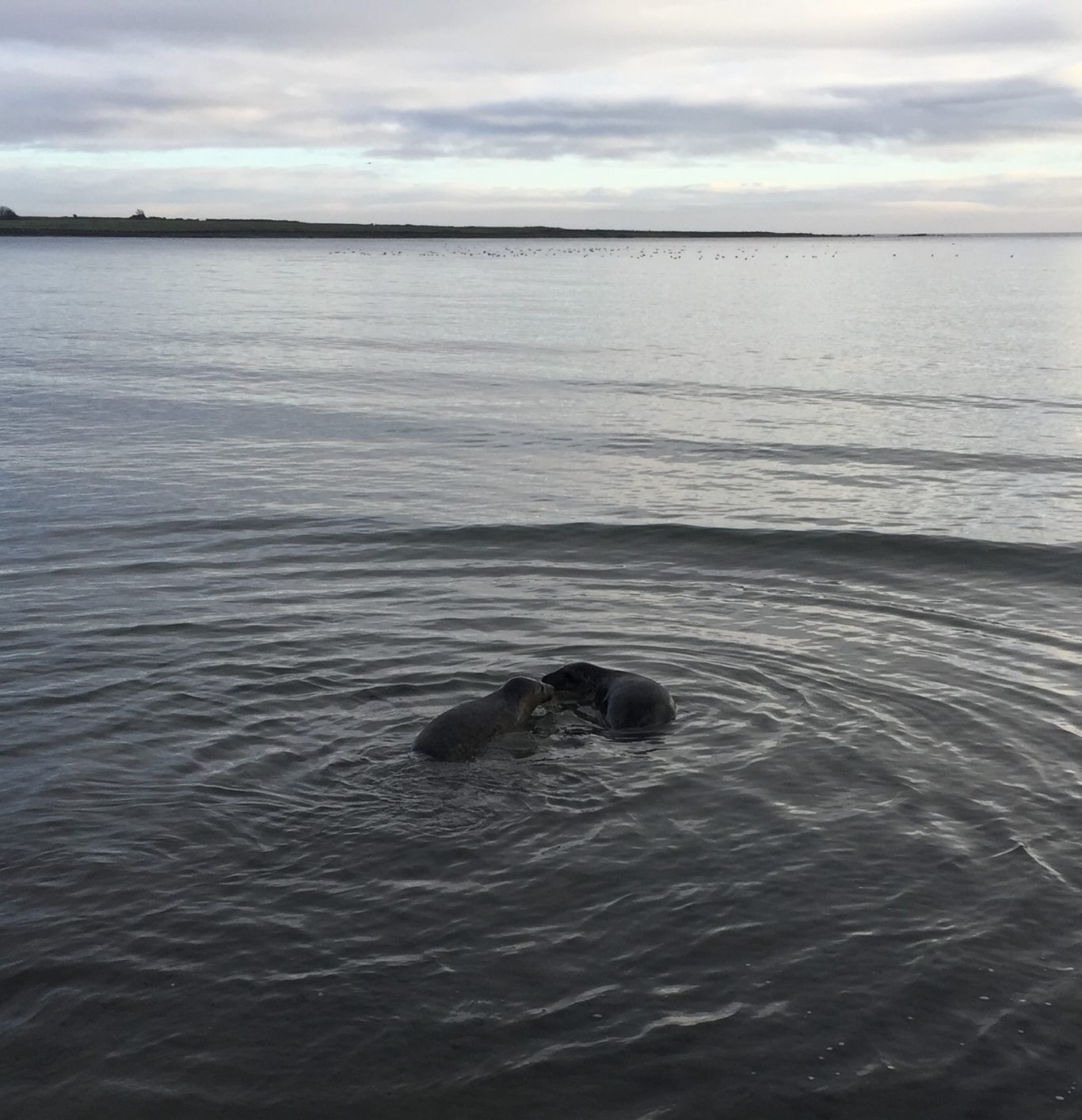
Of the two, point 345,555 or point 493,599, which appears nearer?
point 493,599

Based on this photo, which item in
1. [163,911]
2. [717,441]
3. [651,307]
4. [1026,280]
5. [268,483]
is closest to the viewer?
[163,911]

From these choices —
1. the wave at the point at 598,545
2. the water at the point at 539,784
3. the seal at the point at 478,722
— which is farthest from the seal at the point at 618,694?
the wave at the point at 598,545

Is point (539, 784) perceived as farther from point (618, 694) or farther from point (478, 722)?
point (618, 694)

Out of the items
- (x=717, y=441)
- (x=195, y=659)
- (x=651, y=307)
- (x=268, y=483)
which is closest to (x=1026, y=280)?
(x=651, y=307)

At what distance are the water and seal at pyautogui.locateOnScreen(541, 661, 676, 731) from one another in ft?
0.95

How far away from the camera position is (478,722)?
38.6 ft

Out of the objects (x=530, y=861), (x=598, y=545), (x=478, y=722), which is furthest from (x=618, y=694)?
(x=598, y=545)

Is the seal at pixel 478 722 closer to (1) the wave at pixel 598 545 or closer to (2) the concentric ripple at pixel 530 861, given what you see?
(2) the concentric ripple at pixel 530 861

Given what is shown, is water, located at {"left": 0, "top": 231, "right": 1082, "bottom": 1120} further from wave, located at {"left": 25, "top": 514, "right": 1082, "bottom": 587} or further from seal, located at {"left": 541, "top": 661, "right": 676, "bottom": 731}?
seal, located at {"left": 541, "top": 661, "right": 676, "bottom": 731}

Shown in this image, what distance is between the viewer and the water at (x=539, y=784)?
305 inches

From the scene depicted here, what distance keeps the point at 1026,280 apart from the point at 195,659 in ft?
421

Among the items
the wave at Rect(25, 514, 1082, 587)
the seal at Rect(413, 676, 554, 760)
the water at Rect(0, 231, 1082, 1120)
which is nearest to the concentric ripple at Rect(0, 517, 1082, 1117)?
the water at Rect(0, 231, 1082, 1120)

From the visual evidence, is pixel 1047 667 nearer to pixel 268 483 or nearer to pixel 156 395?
pixel 268 483

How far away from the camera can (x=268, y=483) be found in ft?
83.5
